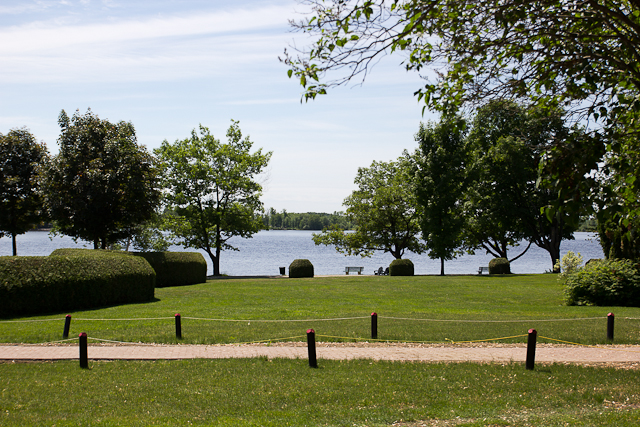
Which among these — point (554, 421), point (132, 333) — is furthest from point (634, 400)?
point (132, 333)

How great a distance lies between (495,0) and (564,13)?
133 centimetres

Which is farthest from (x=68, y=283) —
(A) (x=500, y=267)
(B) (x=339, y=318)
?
(A) (x=500, y=267)

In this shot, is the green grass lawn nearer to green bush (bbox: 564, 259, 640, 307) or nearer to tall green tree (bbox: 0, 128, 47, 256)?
green bush (bbox: 564, 259, 640, 307)

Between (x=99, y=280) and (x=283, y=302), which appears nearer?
(x=99, y=280)

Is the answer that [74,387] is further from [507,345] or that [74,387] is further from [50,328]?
[507,345]

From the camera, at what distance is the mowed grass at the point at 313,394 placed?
6.14 meters

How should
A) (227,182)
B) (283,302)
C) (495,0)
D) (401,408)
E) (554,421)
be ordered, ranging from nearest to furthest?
(554,421)
(401,408)
(495,0)
(283,302)
(227,182)

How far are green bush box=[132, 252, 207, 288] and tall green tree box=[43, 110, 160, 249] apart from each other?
349 centimetres

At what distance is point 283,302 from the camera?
62.8 ft

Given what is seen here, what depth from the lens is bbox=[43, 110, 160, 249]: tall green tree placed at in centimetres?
2686

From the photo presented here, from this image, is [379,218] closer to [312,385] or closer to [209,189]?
[209,189]

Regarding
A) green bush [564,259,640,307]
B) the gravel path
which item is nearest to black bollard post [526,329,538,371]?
the gravel path

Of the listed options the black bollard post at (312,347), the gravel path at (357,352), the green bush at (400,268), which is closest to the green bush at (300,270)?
the green bush at (400,268)

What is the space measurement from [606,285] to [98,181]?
2504 cm
